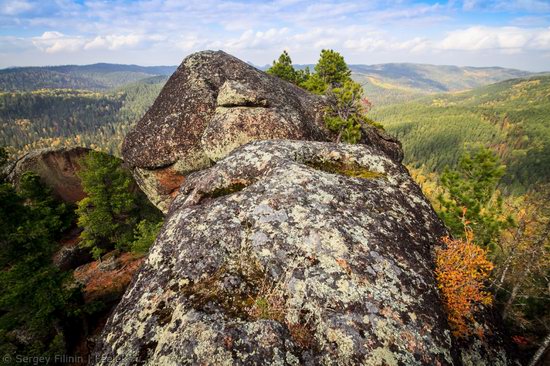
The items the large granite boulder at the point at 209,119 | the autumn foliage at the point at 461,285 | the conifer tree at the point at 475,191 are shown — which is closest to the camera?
the autumn foliage at the point at 461,285

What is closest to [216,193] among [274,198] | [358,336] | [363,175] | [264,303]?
[274,198]

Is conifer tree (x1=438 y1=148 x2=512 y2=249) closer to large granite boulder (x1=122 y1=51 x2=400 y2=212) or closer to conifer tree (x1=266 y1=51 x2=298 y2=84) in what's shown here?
large granite boulder (x1=122 y1=51 x2=400 y2=212)

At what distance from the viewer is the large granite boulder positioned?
63.2 ft

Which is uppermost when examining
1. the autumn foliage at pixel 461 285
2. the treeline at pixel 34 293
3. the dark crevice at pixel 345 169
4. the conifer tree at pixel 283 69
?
the conifer tree at pixel 283 69

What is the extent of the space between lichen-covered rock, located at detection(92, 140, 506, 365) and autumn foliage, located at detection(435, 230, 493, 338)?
405mm

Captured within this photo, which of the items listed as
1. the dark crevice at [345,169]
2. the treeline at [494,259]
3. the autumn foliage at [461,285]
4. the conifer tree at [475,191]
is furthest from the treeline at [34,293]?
the conifer tree at [475,191]

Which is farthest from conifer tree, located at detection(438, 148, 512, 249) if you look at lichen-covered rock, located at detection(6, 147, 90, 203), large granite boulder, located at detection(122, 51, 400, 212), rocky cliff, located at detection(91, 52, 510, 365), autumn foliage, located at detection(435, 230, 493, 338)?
lichen-covered rock, located at detection(6, 147, 90, 203)

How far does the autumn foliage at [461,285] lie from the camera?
6.41 meters

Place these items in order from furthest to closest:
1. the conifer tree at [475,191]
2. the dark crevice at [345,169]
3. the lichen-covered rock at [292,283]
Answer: the conifer tree at [475,191], the dark crevice at [345,169], the lichen-covered rock at [292,283]

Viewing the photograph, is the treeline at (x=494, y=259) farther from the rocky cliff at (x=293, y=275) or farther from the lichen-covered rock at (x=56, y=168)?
the lichen-covered rock at (x=56, y=168)

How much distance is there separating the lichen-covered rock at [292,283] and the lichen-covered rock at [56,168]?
125ft

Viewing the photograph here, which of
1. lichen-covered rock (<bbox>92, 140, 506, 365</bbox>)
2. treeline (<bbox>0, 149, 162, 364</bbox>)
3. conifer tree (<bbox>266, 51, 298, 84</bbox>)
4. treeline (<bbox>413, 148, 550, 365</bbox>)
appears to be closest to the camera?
lichen-covered rock (<bbox>92, 140, 506, 365</bbox>)

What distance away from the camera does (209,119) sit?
70.8ft

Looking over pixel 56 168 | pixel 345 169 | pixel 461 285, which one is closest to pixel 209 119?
pixel 345 169
